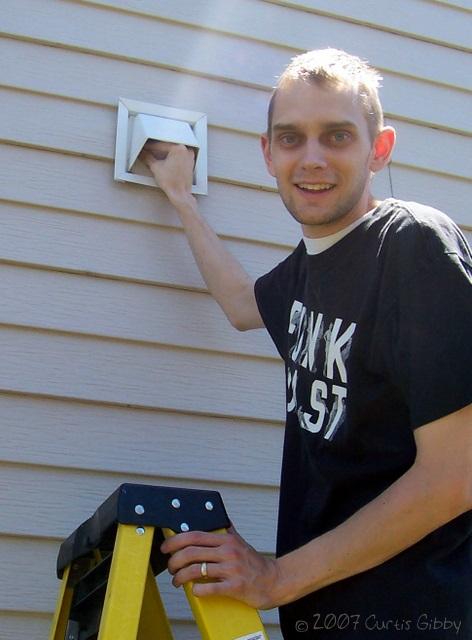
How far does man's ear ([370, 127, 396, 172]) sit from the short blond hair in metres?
0.02

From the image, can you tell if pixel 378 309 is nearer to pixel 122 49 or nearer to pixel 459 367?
pixel 459 367

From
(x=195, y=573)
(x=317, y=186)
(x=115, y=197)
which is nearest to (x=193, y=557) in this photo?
(x=195, y=573)

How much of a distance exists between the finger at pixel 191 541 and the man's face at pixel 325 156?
28.4 inches

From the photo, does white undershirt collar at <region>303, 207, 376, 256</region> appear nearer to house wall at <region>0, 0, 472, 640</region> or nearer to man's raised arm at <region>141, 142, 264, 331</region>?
man's raised arm at <region>141, 142, 264, 331</region>

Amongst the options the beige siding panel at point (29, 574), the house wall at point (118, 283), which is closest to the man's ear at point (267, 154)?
the house wall at point (118, 283)

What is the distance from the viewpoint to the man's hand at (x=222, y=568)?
5.28ft

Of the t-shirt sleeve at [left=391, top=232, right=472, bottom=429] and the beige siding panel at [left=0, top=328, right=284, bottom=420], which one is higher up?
the t-shirt sleeve at [left=391, top=232, right=472, bottom=429]

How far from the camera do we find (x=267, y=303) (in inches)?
92.3

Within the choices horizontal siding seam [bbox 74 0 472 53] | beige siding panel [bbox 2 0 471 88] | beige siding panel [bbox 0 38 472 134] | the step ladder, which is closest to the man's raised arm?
beige siding panel [bbox 0 38 472 134]

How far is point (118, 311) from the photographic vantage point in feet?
8.24

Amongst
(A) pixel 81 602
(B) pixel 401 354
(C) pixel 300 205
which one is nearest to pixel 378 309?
(B) pixel 401 354

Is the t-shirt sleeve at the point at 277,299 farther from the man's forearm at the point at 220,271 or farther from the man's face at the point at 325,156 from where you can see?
the man's face at the point at 325,156

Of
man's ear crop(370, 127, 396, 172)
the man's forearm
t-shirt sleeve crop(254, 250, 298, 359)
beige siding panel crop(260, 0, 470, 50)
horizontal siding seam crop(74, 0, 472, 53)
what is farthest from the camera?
beige siding panel crop(260, 0, 470, 50)

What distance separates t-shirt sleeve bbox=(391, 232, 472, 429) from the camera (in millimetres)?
1603
